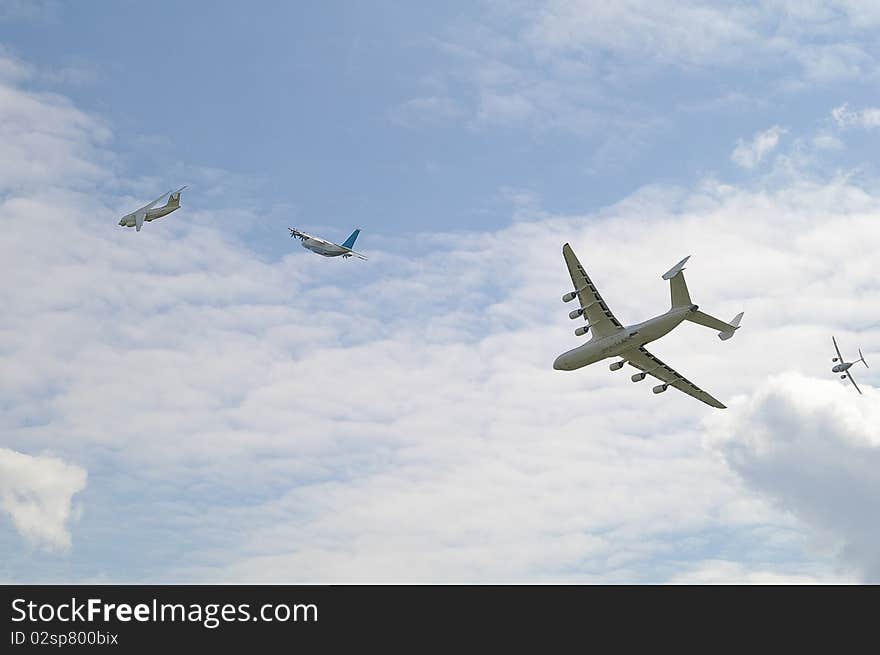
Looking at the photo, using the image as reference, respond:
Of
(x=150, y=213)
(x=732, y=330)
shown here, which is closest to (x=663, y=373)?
(x=732, y=330)

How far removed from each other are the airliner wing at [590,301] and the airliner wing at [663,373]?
4403 millimetres

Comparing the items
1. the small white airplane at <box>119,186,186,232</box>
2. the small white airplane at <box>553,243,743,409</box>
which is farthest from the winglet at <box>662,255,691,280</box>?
the small white airplane at <box>119,186,186,232</box>

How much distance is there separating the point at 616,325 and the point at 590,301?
402cm

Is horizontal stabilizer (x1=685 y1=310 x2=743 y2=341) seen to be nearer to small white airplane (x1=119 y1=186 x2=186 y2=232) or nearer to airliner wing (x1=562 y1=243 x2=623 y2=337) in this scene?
airliner wing (x1=562 y1=243 x2=623 y2=337)

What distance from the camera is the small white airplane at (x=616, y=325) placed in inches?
3900

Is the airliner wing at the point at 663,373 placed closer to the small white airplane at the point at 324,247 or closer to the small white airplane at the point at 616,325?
the small white airplane at the point at 616,325

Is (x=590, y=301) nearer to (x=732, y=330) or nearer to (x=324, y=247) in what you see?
(x=732, y=330)

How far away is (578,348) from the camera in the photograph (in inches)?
4203

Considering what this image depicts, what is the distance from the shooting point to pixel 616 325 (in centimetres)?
10456

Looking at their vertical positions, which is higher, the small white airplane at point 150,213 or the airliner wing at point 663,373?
the small white airplane at point 150,213

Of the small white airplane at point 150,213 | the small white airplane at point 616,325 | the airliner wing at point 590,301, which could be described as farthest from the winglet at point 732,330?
the small white airplane at point 150,213
